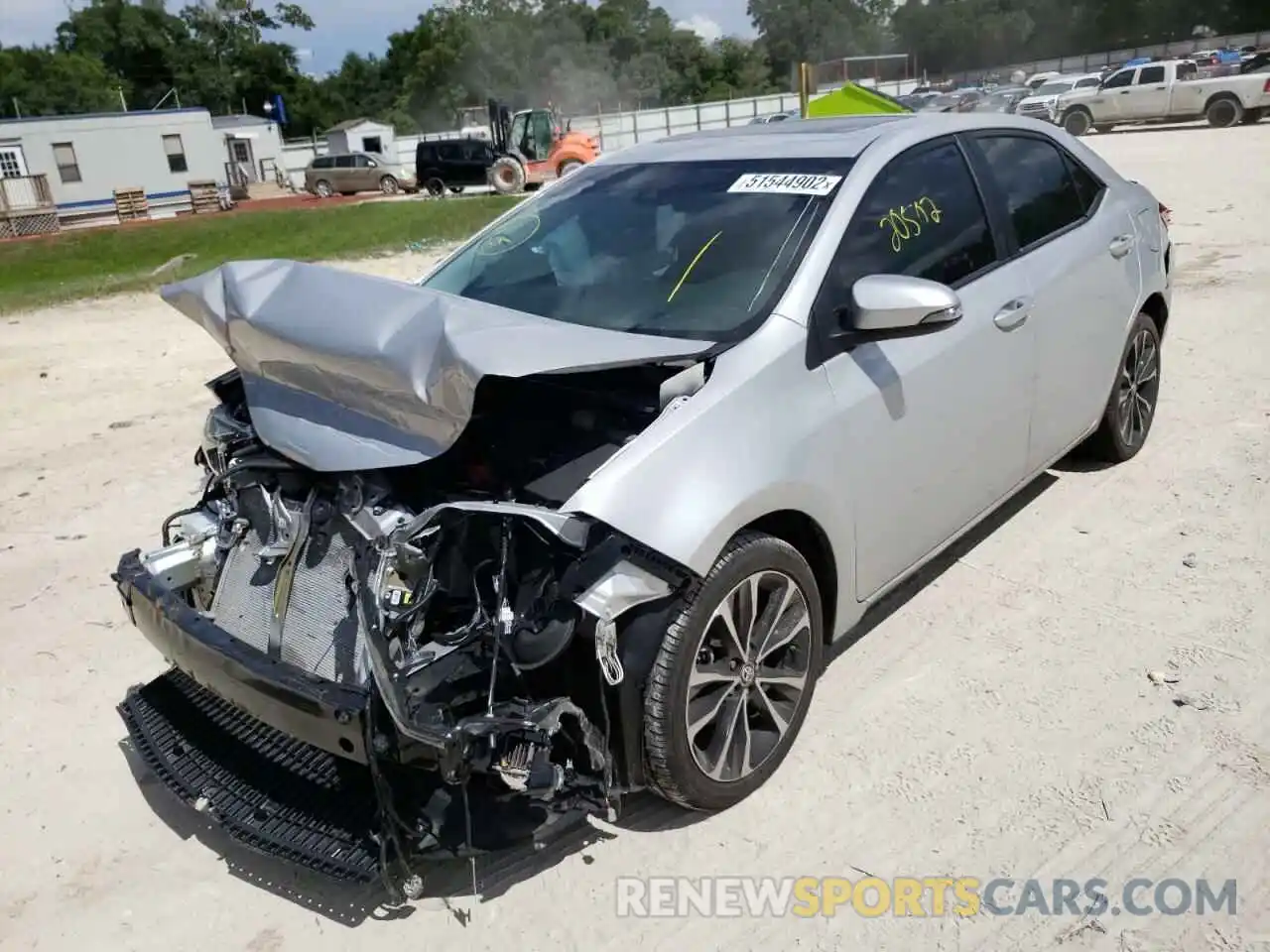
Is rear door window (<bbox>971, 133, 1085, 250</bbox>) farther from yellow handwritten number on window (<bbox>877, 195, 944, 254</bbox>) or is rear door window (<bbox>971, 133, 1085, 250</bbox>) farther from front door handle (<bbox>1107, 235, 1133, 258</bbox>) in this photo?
yellow handwritten number on window (<bbox>877, 195, 944, 254</bbox>)

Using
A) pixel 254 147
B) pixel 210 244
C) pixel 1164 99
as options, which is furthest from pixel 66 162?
pixel 1164 99

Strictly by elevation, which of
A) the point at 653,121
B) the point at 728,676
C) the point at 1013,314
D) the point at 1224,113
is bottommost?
the point at 728,676

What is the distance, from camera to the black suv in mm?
32000

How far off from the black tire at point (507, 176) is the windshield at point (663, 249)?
27176 mm

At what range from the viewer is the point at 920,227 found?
3.60m

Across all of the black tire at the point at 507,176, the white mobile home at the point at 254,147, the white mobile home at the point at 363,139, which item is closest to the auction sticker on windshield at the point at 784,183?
the black tire at the point at 507,176

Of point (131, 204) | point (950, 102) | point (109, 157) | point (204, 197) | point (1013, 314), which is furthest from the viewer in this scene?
point (109, 157)

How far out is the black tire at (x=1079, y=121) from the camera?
28822mm

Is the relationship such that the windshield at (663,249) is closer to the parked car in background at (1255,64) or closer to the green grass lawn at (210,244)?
the green grass lawn at (210,244)

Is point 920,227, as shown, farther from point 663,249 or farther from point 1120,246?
point 1120,246

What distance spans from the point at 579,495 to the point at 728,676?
29.4 inches

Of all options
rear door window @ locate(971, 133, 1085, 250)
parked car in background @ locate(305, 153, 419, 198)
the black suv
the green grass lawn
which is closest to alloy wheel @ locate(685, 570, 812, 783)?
rear door window @ locate(971, 133, 1085, 250)

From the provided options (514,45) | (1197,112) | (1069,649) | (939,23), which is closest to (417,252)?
(1069,649)

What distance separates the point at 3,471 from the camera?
6.32 meters
